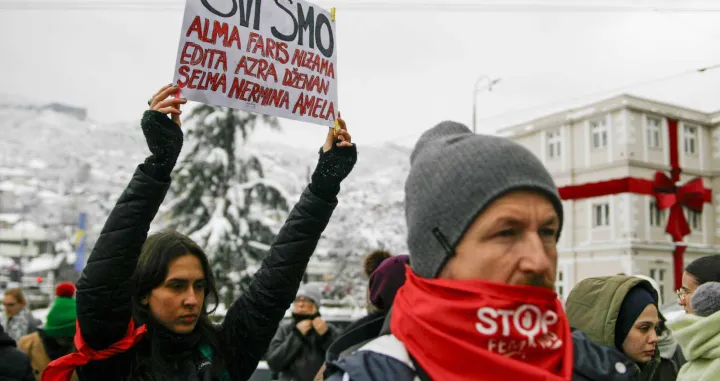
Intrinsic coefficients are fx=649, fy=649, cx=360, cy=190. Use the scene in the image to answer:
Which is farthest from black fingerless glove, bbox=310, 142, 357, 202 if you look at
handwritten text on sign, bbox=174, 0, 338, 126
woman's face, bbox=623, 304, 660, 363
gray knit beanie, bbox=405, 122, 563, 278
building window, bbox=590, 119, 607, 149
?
building window, bbox=590, 119, 607, 149

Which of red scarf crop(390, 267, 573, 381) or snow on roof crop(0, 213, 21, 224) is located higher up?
snow on roof crop(0, 213, 21, 224)

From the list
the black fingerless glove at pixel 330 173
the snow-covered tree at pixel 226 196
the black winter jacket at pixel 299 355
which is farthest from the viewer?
the snow-covered tree at pixel 226 196

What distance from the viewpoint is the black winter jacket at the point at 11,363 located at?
11.4ft

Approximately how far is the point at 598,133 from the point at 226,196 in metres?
14.7

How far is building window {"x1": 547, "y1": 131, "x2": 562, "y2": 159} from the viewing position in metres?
27.0

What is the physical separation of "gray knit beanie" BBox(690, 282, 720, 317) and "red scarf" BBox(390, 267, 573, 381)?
2.39 metres

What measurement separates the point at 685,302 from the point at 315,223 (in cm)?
276

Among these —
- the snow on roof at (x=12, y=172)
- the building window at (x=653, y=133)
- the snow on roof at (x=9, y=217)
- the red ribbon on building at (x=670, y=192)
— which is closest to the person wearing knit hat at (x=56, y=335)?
the red ribbon on building at (x=670, y=192)

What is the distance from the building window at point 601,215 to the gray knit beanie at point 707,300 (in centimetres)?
2320

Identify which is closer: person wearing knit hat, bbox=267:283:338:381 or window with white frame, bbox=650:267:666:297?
person wearing knit hat, bbox=267:283:338:381

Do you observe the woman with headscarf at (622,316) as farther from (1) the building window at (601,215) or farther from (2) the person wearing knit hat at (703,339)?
(1) the building window at (601,215)

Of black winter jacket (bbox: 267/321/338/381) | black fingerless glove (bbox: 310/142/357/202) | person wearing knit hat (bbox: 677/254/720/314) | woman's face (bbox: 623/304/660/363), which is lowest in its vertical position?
black winter jacket (bbox: 267/321/338/381)

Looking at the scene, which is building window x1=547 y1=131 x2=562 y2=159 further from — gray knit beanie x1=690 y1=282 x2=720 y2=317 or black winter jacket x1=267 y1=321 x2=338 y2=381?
gray knit beanie x1=690 y1=282 x2=720 y2=317

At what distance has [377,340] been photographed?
1.59 m
